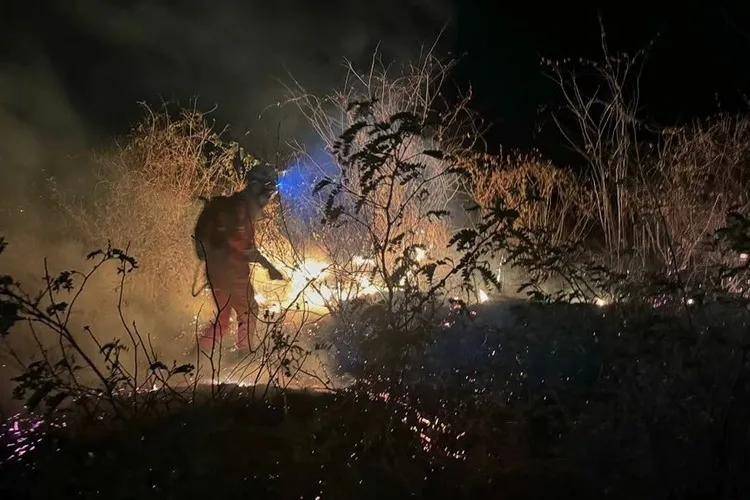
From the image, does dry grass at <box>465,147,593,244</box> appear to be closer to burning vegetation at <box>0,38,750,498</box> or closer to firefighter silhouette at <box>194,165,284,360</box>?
burning vegetation at <box>0,38,750,498</box>

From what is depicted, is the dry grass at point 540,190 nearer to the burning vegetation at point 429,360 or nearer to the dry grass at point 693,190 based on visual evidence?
the burning vegetation at point 429,360

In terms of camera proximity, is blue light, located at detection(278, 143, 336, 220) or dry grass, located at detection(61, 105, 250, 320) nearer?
blue light, located at detection(278, 143, 336, 220)

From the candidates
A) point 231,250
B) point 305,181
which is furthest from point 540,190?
point 231,250

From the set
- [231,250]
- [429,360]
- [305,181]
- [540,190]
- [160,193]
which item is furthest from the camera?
[540,190]

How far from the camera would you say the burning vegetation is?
10.0 feet

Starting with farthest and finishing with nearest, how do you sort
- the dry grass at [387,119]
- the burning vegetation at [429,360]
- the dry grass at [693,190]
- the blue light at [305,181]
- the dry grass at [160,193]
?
the dry grass at [160,193]
the blue light at [305,181]
the dry grass at [387,119]
the dry grass at [693,190]
the burning vegetation at [429,360]

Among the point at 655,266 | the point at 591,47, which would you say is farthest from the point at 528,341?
the point at 591,47

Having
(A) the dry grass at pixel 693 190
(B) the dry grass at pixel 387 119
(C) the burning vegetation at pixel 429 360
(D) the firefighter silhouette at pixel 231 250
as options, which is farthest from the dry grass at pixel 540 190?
(D) the firefighter silhouette at pixel 231 250

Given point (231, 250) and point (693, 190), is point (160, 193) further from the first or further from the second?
point (693, 190)

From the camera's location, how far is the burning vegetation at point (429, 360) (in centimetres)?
305

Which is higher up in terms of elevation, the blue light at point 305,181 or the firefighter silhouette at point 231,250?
the blue light at point 305,181

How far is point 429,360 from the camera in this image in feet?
15.3

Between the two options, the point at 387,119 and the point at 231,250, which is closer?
the point at 231,250

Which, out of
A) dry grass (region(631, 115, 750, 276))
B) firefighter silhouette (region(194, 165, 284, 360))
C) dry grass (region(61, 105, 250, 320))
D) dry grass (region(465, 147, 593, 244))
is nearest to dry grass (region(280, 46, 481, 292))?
dry grass (region(465, 147, 593, 244))
